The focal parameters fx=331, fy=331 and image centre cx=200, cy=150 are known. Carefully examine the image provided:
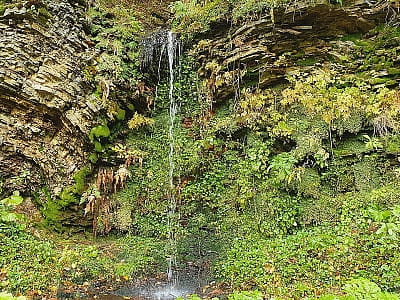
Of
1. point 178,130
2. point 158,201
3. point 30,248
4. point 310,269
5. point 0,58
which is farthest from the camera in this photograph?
point 178,130

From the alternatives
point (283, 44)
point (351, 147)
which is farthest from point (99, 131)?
point (351, 147)

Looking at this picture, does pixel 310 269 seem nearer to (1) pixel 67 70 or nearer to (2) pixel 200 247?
(2) pixel 200 247

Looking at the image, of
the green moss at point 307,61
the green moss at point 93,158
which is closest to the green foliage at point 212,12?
the green moss at point 307,61

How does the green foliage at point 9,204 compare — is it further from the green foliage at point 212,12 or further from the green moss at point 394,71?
the green moss at point 394,71

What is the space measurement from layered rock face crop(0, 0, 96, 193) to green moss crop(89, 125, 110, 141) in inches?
5.0

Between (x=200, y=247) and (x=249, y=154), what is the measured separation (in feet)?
7.24

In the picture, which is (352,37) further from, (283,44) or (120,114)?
(120,114)

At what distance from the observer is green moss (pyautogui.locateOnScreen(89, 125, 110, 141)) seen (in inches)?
299

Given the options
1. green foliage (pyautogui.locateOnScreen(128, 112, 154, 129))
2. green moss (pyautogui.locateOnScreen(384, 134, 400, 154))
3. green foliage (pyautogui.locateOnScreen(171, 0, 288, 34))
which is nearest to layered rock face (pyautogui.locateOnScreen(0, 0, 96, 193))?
green foliage (pyautogui.locateOnScreen(128, 112, 154, 129))

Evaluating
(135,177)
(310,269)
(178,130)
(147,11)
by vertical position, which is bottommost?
(310,269)

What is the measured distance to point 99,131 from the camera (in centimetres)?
770

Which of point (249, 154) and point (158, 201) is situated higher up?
point (249, 154)

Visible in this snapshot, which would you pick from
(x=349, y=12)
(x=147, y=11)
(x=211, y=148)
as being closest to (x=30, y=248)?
(x=211, y=148)

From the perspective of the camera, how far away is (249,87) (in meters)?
7.91
